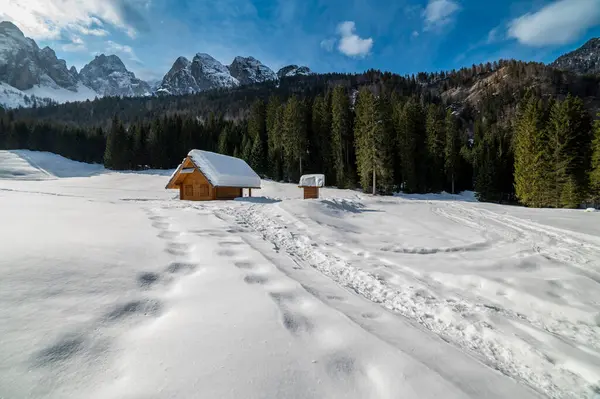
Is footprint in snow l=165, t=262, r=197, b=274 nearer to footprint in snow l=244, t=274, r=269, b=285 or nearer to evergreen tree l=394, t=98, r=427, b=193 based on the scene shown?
footprint in snow l=244, t=274, r=269, b=285

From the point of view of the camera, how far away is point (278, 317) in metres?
4.21

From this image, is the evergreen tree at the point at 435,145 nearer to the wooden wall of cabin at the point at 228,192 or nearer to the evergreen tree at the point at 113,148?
the wooden wall of cabin at the point at 228,192

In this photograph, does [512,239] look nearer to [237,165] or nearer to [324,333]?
[324,333]

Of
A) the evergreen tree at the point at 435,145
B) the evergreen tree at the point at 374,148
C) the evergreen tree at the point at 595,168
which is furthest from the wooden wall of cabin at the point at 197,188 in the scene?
the evergreen tree at the point at 595,168

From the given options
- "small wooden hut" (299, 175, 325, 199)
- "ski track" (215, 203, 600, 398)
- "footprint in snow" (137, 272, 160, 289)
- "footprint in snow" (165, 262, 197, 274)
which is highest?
"small wooden hut" (299, 175, 325, 199)

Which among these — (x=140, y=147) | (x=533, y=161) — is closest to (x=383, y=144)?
(x=533, y=161)

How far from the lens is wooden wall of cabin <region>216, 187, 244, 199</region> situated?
27.2 meters

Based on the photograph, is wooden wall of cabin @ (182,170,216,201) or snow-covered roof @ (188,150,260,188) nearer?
snow-covered roof @ (188,150,260,188)

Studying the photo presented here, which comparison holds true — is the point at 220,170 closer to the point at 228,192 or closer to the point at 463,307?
the point at 228,192

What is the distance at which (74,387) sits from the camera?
245 cm

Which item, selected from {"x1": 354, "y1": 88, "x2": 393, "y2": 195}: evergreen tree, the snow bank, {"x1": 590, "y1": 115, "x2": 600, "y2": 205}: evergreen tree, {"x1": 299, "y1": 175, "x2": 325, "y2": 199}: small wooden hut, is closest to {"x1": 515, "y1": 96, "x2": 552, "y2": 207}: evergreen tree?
{"x1": 590, "y1": 115, "x2": 600, "y2": 205}: evergreen tree

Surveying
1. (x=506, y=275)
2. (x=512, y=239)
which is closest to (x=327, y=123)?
(x=512, y=239)

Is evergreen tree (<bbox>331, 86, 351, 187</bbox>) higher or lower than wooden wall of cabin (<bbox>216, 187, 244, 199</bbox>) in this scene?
higher

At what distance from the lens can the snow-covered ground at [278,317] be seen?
2.81 m
